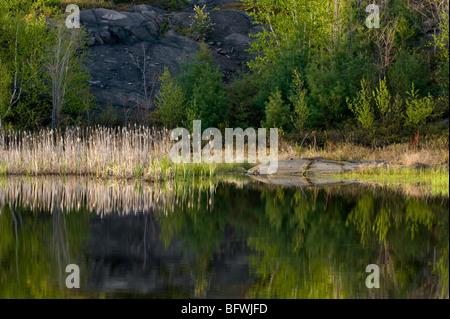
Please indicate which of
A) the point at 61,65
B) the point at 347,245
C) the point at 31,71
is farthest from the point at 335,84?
the point at 347,245

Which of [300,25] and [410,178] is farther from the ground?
[300,25]

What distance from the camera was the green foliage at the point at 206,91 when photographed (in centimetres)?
3434

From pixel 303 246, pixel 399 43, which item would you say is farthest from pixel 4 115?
pixel 303 246

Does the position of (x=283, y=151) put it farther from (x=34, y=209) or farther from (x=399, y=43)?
(x=34, y=209)

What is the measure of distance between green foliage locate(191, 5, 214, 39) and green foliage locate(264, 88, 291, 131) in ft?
82.1

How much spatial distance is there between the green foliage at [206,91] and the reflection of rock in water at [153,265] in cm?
2211

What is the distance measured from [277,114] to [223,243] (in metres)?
21.4

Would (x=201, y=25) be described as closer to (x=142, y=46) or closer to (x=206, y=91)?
(x=142, y=46)

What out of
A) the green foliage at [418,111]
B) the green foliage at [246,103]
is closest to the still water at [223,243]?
the green foliage at [418,111]

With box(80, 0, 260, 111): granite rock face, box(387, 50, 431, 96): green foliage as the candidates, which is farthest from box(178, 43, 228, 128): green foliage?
box(387, 50, 431, 96): green foliage

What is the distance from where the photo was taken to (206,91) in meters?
35.1

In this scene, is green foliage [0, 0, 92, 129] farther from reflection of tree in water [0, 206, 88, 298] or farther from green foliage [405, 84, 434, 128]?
reflection of tree in water [0, 206, 88, 298]

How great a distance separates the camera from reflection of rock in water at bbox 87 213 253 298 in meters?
7.62

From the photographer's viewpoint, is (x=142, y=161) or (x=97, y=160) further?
(x=97, y=160)
